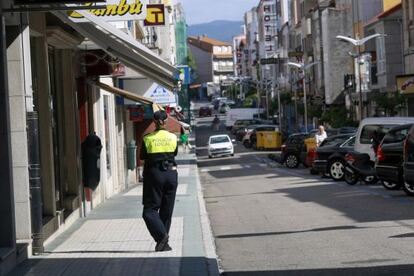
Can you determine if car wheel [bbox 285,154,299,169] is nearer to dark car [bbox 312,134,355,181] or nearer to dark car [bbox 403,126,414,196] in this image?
dark car [bbox 312,134,355,181]

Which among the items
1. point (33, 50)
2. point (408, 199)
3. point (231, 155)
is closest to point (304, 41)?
point (231, 155)

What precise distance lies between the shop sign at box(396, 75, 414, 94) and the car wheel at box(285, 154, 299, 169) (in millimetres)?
6513

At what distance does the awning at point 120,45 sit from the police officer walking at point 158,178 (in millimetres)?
2230

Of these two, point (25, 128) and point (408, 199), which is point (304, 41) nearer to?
point (408, 199)

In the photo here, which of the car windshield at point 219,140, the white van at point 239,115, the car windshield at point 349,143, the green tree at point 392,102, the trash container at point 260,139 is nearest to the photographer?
the car windshield at point 349,143

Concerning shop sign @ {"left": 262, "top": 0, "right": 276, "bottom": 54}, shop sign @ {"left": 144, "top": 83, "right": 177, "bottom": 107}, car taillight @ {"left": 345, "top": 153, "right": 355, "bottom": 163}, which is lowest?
car taillight @ {"left": 345, "top": 153, "right": 355, "bottom": 163}

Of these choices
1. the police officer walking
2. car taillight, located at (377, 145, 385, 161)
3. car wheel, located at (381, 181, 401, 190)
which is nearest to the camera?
the police officer walking

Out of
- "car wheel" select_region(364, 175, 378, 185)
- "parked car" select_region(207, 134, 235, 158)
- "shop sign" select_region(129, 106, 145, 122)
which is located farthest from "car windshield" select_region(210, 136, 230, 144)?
"car wheel" select_region(364, 175, 378, 185)

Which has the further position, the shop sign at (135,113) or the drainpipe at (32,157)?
the shop sign at (135,113)

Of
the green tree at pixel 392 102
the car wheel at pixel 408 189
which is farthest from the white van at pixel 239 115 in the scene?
the car wheel at pixel 408 189

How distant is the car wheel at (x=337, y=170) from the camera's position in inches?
1102

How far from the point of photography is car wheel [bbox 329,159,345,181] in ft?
91.8

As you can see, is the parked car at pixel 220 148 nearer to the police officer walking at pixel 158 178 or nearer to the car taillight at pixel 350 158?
the car taillight at pixel 350 158

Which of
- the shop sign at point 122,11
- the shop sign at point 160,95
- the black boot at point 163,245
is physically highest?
the shop sign at point 122,11
